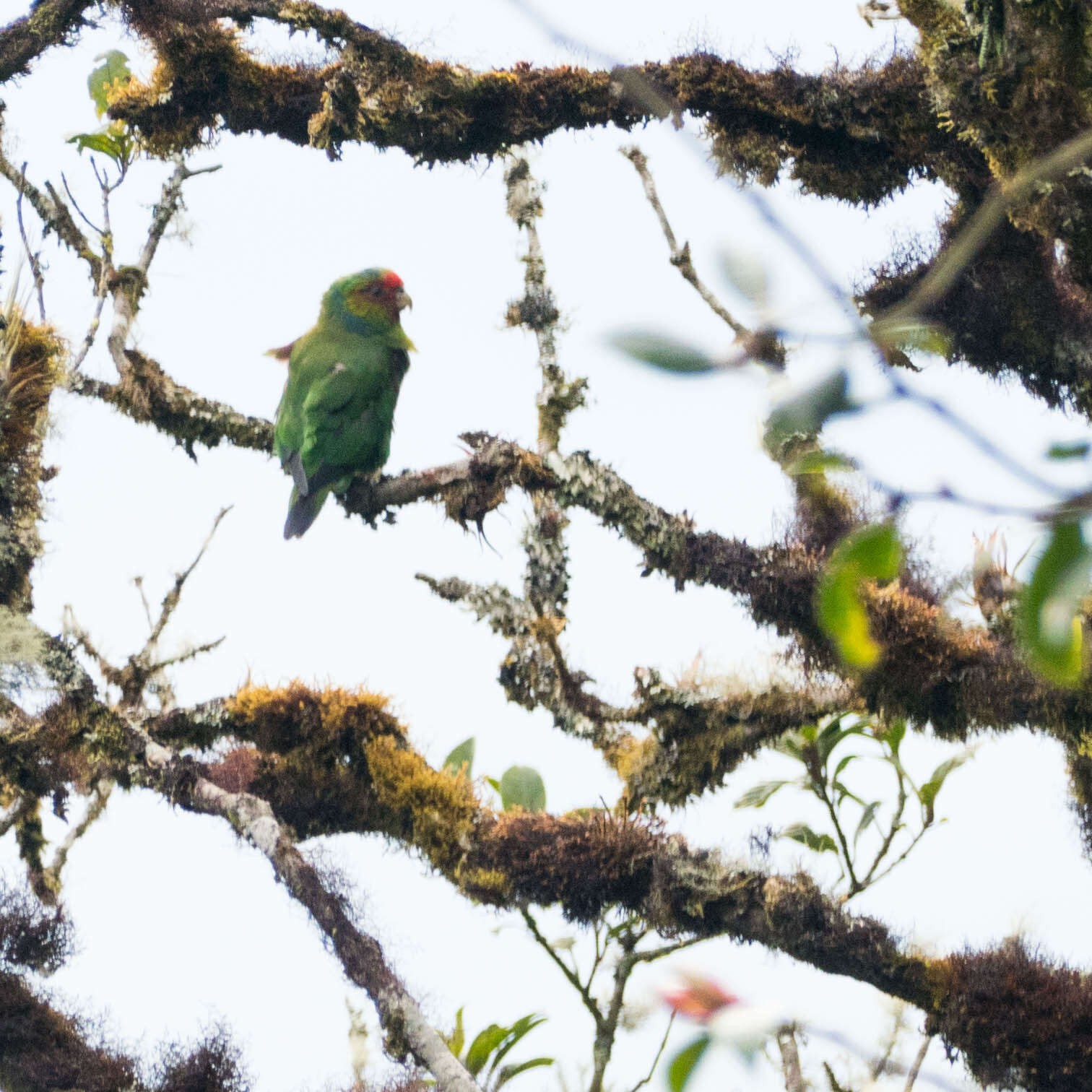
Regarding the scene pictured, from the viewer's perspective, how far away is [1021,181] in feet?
1.37

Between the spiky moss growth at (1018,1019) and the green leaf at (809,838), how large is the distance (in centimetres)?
45

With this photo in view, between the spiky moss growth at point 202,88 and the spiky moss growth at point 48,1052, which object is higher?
the spiky moss growth at point 202,88

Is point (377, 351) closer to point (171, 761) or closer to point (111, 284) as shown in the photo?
point (111, 284)

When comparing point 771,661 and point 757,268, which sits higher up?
point 771,661

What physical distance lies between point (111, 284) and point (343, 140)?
32.0 inches

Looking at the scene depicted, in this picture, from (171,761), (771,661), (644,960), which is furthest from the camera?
(771,661)

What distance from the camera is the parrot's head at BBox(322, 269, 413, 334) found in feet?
13.0

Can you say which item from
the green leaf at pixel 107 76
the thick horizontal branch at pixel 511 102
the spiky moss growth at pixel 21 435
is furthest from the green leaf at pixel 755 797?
the green leaf at pixel 107 76

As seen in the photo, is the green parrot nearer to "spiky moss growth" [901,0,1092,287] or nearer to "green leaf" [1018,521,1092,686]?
"spiky moss growth" [901,0,1092,287]

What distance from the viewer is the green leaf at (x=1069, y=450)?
1.36 feet

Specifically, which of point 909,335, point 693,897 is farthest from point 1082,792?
point 909,335

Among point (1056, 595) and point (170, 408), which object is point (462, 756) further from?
point (1056, 595)

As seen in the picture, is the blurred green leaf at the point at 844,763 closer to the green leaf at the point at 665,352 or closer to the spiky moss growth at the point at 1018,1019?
the spiky moss growth at the point at 1018,1019

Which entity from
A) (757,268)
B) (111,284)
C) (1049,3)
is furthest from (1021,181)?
(111,284)
